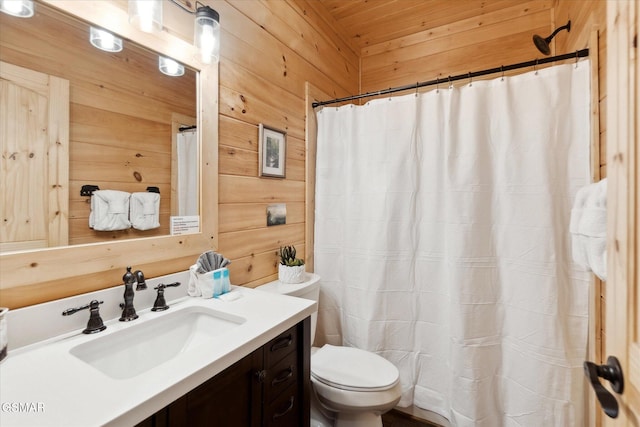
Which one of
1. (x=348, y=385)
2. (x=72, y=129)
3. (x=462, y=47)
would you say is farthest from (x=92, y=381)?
(x=462, y=47)

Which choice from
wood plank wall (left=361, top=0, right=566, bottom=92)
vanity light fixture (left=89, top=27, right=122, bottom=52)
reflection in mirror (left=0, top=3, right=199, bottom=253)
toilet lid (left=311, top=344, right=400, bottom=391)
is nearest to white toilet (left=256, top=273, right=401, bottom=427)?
toilet lid (left=311, top=344, right=400, bottom=391)

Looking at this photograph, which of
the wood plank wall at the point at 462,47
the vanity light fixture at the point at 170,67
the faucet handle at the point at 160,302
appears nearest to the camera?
the faucet handle at the point at 160,302

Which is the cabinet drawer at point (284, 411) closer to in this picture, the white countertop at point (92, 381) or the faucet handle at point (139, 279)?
the white countertop at point (92, 381)

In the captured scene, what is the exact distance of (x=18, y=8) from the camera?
85cm

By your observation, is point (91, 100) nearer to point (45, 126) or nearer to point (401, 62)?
point (45, 126)

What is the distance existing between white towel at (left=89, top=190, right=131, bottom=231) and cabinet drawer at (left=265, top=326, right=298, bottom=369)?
673 millimetres

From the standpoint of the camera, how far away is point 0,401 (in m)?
0.59

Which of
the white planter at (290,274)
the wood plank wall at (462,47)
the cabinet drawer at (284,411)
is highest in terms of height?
the wood plank wall at (462,47)

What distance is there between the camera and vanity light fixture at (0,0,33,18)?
0.83m

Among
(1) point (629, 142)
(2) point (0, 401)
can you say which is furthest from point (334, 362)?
(1) point (629, 142)

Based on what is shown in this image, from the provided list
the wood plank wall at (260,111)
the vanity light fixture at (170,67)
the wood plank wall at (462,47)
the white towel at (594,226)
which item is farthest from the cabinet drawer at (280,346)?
the wood plank wall at (462,47)

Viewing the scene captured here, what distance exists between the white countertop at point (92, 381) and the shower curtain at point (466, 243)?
3.39 feet

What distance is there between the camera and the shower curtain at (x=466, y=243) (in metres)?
1.40

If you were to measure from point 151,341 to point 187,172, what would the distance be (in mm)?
664
